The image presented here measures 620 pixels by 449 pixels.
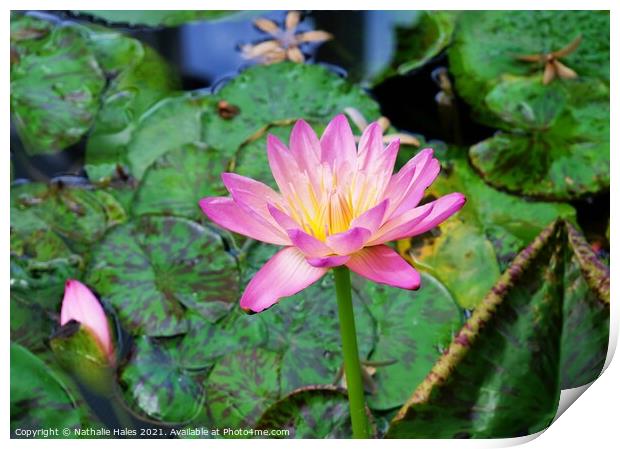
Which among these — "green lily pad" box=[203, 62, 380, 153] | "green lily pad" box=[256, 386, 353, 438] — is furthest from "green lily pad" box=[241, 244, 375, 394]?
"green lily pad" box=[203, 62, 380, 153]

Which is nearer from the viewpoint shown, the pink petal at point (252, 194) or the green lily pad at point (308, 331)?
the pink petal at point (252, 194)

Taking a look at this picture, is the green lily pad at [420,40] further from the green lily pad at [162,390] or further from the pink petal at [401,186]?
the green lily pad at [162,390]

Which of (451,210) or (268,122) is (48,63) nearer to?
(268,122)

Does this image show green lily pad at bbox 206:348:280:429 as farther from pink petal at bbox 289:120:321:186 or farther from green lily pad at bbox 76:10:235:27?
green lily pad at bbox 76:10:235:27

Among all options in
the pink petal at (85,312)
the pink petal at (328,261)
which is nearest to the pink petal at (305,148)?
the pink petal at (328,261)

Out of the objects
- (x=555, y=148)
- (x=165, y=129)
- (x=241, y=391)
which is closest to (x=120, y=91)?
(x=165, y=129)
